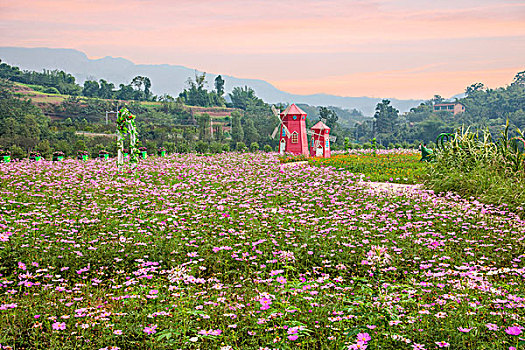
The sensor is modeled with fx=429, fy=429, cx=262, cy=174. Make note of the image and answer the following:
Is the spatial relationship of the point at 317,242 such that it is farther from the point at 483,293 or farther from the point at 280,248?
the point at 483,293

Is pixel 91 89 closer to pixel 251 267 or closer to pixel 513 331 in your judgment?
pixel 251 267

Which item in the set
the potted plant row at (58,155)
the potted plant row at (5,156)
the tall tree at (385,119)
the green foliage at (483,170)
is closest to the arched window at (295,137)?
the green foliage at (483,170)

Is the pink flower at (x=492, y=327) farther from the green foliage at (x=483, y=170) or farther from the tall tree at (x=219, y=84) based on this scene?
the tall tree at (x=219, y=84)

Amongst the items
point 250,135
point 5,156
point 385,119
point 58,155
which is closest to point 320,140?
point 58,155

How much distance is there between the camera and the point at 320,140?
84.1 feet

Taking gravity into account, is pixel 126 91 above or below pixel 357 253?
above

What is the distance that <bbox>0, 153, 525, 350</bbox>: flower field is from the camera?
3838 mm

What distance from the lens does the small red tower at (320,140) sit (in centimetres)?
2544

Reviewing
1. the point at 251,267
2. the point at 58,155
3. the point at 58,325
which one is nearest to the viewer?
the point at 58,325

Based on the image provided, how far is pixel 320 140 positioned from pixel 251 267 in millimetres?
20222

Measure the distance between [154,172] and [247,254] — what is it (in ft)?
29.9

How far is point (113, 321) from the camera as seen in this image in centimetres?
406

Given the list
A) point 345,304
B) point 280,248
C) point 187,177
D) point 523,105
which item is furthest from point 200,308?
point 523,105

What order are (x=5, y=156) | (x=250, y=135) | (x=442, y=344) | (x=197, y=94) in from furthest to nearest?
(x=197, y=94), (x=250, y=135), (x=5, y=156), (x=442, y=344)
